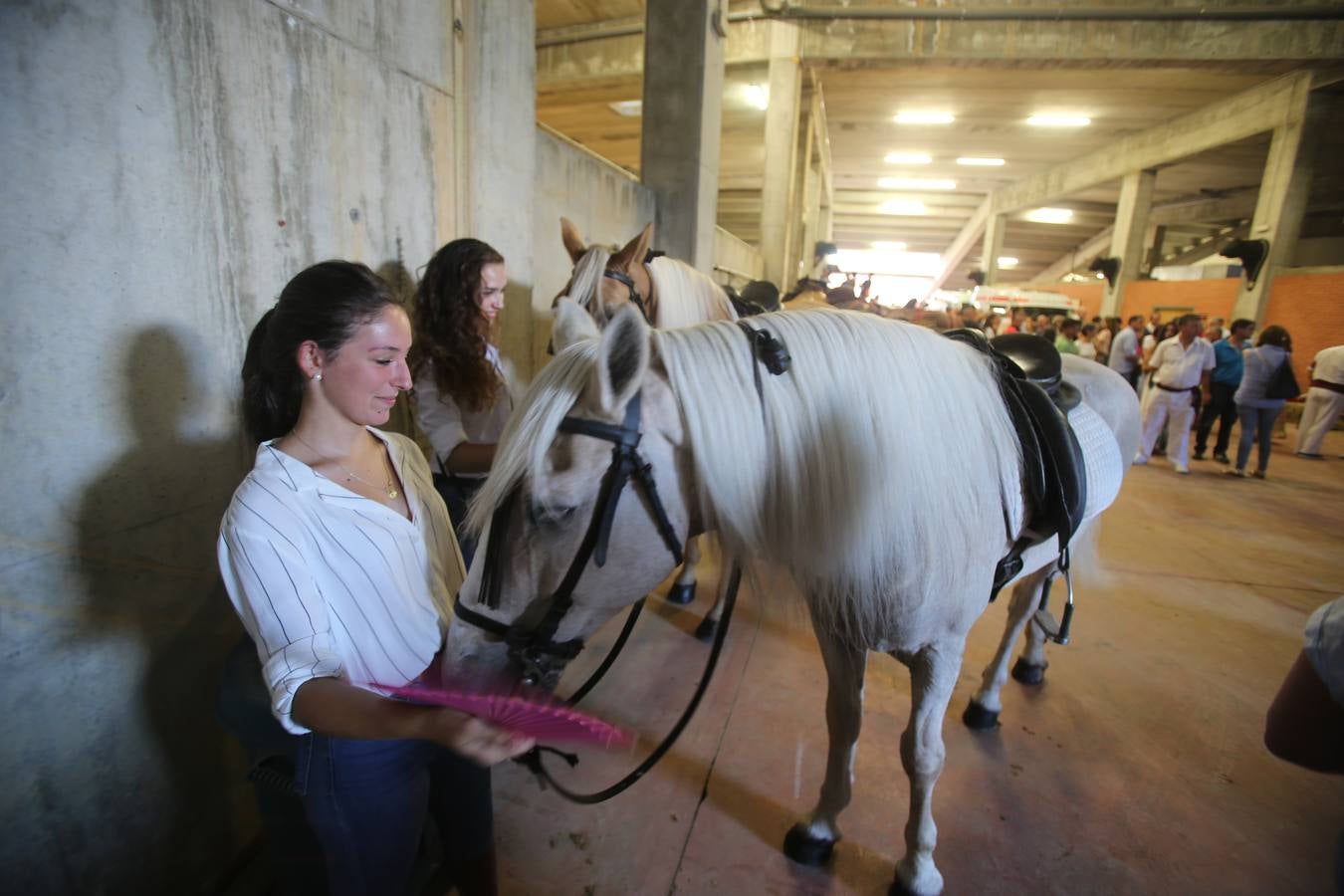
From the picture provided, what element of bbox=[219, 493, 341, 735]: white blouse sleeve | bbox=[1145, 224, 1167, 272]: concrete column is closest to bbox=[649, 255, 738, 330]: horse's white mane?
bbox=[219, 493, 341, 735]: white blouse sleeve

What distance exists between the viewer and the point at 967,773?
2.17 meters

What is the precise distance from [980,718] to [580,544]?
232 cm

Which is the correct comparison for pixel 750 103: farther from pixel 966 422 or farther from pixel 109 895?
pixel 109 895

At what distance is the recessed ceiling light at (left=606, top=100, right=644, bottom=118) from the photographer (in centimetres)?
1138

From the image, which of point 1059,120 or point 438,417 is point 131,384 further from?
point 1059,120

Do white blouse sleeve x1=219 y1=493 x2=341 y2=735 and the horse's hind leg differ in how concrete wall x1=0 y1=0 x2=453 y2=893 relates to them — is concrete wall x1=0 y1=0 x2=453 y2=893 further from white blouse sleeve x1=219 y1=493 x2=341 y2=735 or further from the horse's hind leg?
the horse's hind leg

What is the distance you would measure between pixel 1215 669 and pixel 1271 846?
4.26ft

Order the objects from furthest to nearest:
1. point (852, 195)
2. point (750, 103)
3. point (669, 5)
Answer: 1. point (852, 195)
2. point (750, 103)
3. point (669, 5)

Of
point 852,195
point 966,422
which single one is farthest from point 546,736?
point 852,195

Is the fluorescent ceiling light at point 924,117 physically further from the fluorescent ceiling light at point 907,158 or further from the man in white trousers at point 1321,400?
the man in white trousers at point 1321,400

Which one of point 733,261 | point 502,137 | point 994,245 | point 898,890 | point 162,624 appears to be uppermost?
point 994,245

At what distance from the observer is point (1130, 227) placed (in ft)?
47.6

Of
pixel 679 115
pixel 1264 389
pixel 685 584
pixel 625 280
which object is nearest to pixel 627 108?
pixel 679 115

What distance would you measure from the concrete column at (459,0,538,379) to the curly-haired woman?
69 cm
